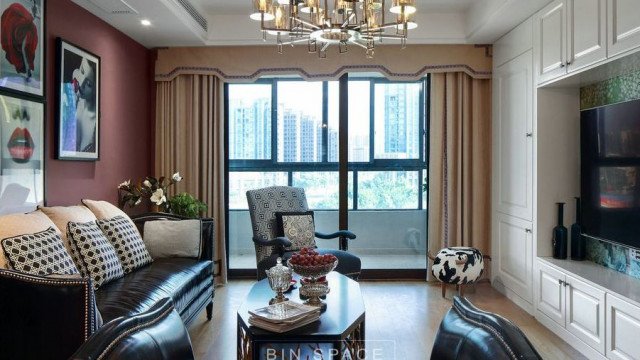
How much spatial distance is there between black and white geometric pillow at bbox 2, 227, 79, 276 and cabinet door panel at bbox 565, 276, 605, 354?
299 centimetres

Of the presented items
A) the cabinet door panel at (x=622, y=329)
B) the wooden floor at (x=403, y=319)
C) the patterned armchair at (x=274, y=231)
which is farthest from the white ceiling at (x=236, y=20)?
the wooden floor at (x=403, y=319)

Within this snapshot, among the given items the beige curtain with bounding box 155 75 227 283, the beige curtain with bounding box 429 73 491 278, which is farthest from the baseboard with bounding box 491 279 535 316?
the beige curtain with bounding box 155 75 227 283

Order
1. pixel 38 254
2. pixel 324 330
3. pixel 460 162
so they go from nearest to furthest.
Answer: pixel 324 330, pixel 38 254, pixel 460 162

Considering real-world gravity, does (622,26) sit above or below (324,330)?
above

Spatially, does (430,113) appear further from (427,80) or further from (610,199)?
(610,199)

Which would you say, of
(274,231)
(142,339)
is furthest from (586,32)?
(142,339)

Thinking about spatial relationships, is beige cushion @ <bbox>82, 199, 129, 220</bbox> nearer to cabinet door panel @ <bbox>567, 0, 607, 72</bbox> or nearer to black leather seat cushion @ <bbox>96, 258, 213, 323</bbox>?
black leather seat cushion @ <bbox>96, 258, 213, 323</bbox>

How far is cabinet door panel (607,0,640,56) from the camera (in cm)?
254

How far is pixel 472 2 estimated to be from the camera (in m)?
4.43

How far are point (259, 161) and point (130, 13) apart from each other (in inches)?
78.8

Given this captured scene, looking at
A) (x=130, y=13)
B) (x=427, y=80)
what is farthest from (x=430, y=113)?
(x=130, y=13)

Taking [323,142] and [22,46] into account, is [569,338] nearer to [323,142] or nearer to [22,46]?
[323,142]

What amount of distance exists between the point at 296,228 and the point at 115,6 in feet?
7.68

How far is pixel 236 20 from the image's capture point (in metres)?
4.77
